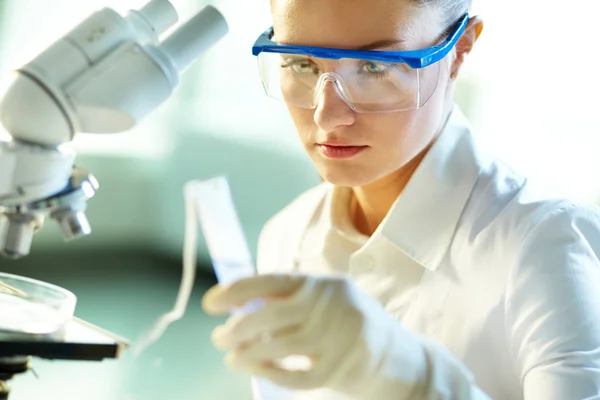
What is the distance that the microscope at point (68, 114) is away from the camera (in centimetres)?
113

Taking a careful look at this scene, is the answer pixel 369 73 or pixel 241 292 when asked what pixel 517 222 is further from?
pixel 241 292

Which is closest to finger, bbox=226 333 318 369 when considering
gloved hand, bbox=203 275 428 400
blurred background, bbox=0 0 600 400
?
gloved hand, bbox=203 275 428 400

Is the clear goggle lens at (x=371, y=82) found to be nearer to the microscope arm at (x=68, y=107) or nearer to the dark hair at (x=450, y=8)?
the dark hair at (x=450, y=8)

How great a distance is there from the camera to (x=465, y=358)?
4.73 feet

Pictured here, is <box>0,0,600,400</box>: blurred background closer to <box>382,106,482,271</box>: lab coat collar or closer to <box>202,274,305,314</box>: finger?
<box>382,106,482,271</box>: lab coat collar

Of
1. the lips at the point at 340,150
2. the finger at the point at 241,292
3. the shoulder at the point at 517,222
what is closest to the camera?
the finger at the point at 241,292

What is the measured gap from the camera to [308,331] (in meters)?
1.04

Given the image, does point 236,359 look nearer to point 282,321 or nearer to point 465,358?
point 282,321

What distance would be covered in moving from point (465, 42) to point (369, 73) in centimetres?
25

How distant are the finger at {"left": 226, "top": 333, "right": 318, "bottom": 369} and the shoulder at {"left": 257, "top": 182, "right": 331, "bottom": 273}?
839 millimetres

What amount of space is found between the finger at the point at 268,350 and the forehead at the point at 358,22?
0.60 meters

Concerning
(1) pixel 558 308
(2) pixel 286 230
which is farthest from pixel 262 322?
(2) pixel 286 230

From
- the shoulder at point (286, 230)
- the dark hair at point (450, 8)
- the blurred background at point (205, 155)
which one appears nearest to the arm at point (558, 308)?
the dark hair at point (450, 8)

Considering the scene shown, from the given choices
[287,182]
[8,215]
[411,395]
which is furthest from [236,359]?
[287,182]
